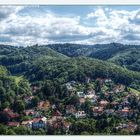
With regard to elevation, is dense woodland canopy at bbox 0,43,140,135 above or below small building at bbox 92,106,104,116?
above

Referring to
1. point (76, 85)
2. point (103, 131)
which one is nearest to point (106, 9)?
point (76, 85)

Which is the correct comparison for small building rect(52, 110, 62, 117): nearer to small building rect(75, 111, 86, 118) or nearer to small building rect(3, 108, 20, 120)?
small building rect(75, 111, 86, 118)

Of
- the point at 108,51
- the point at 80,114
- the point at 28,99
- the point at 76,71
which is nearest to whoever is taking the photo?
the point at 80,114

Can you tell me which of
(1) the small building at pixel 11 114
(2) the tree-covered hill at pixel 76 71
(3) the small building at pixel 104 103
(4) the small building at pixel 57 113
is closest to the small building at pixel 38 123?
(4) the small building at pixel 57 113

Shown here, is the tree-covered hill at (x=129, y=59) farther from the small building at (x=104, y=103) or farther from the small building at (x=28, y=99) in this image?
the small building at (x=28, y=99)

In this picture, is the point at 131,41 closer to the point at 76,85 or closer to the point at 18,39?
the point at 76,85

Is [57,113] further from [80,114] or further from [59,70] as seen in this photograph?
[59,70]

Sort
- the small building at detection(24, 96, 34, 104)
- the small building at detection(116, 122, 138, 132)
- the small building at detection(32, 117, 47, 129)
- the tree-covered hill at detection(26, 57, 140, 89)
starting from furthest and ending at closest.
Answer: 1. the tree-covered hill at detection(26, 57, 140, 89)
2. the small building at detection(24, 96, 34, 104)
3. the small building at detection(32, 117, 47, 129)
4. the small building at detection(116, 122, 138, 132)

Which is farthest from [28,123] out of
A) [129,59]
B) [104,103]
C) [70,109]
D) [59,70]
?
[129,59]

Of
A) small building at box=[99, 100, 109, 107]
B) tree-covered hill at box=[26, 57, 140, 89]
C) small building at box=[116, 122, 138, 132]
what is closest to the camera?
small building at box=[116, 122, 138, 132]

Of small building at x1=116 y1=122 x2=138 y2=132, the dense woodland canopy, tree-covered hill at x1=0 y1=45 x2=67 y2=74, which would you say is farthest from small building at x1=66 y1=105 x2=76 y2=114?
tree-covered hill at x1=0 y1=45 x2=67 y2=74

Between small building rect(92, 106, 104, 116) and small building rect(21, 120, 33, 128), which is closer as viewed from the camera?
small building rect(21, 120, 33, 128)
